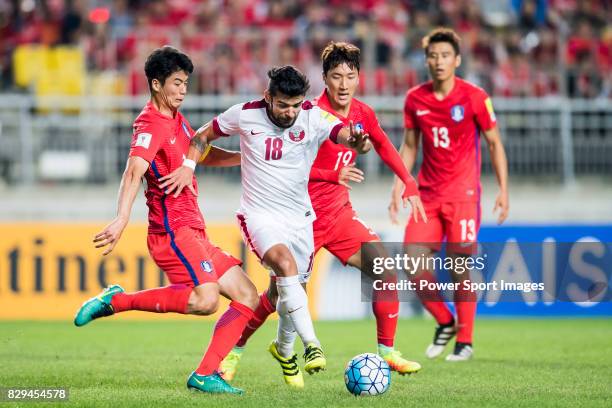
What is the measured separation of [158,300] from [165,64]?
165 cm

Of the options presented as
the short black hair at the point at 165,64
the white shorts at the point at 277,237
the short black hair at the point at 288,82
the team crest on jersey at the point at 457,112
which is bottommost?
the white shorts at the point at 277,237

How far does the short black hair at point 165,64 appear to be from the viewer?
7805mm

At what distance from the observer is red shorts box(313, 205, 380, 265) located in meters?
8.90

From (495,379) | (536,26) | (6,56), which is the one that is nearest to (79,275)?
(6,56)

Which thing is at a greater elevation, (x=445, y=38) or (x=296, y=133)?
(x=445, y=38)

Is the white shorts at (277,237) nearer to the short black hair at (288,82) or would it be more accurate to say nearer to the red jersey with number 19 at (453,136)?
the short black hair at (288,82)

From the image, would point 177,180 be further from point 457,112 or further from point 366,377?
point 457,112

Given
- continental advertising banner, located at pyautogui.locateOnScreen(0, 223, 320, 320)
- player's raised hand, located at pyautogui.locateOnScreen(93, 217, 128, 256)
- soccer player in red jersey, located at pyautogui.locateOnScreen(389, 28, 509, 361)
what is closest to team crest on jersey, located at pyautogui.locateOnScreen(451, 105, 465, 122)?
soccer player in red jersey, located at pyautogui.locateOnScreen(389, 28, 509, 361)

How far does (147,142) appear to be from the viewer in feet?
24.8

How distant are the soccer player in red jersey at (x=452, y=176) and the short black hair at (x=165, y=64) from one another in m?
3.05

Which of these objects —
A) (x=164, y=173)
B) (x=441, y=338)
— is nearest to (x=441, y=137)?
(x=441, y=338)

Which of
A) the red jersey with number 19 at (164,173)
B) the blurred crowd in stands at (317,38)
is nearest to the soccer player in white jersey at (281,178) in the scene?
the red jersey with number 19 at (164,173)

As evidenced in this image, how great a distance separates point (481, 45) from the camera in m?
18.5

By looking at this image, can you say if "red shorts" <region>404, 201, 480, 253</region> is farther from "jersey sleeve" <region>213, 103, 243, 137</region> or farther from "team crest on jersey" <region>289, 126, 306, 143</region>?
"jersey sleeve" <region>213, 103, 243, 137</region>
